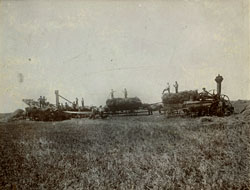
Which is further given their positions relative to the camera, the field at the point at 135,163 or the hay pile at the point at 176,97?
the hay pile at the point at 176,97

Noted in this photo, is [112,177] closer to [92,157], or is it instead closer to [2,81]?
[92,157]

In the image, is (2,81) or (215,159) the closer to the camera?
(215,159)

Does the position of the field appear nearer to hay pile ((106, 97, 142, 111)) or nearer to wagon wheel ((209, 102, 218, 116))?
wagon wheel ((209, 102, 218, 116))

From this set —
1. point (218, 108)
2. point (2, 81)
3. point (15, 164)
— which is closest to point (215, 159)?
point (15, 164)

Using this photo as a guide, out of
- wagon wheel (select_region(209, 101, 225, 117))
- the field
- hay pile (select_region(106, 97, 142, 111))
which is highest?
hay pile (select_region(106, 97, 142, 111))

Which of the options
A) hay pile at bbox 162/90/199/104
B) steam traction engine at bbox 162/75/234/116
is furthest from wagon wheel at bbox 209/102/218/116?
hay pile at bbox 162/90/199/104

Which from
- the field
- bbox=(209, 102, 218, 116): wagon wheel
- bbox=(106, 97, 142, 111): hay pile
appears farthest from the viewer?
bbox=(106, 97, 142, 111): hay pile

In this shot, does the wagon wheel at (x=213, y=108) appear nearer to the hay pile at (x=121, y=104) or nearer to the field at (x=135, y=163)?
the field at (x=135, y=163)

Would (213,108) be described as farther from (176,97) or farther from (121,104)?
(121,104)

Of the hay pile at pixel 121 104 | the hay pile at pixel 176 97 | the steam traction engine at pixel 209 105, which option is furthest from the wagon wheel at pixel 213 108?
the hay pile at pixel 121 104
